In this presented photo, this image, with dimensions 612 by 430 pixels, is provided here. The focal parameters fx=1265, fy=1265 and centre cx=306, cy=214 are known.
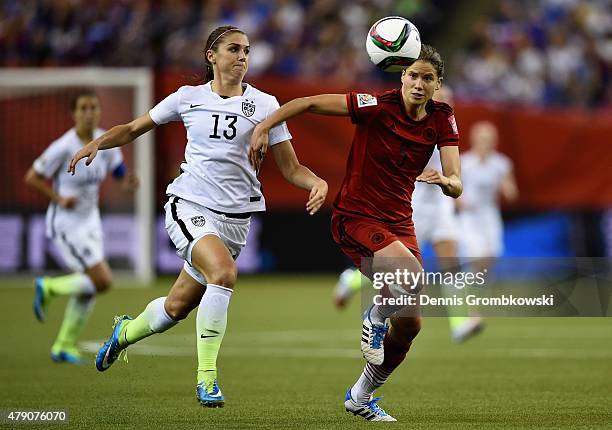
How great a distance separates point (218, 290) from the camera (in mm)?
7789

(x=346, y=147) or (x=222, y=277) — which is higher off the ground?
(x=346, y=147)

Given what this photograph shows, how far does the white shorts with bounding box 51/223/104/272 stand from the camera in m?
12.1

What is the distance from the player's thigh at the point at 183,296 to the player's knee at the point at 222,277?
470mm

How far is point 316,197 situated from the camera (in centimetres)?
740

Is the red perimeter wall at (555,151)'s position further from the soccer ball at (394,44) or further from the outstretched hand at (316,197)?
the outstretched hand at (316,197)

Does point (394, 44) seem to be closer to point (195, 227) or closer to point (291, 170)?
point (291, 170)

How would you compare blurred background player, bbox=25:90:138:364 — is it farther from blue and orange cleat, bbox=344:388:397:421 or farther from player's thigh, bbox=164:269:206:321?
blue and orange cleat, bbox=344:388:397:421

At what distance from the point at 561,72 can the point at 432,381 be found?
14905 mm

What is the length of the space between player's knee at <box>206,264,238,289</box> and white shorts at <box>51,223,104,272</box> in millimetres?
4471

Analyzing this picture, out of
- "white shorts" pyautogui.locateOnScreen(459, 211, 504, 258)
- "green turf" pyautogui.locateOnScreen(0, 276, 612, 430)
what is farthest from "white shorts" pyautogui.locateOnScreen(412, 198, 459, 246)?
"white shorts" pyautogui.locateOnScreen(459, 211, 504, 258)

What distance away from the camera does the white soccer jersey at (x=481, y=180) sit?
16250 mm

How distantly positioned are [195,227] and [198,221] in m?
0.05

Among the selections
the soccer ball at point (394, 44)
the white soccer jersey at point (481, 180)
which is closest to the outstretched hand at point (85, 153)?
the soccer ball at point (394, 44)

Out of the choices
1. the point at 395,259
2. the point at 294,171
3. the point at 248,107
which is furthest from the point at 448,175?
the point at 248,107
